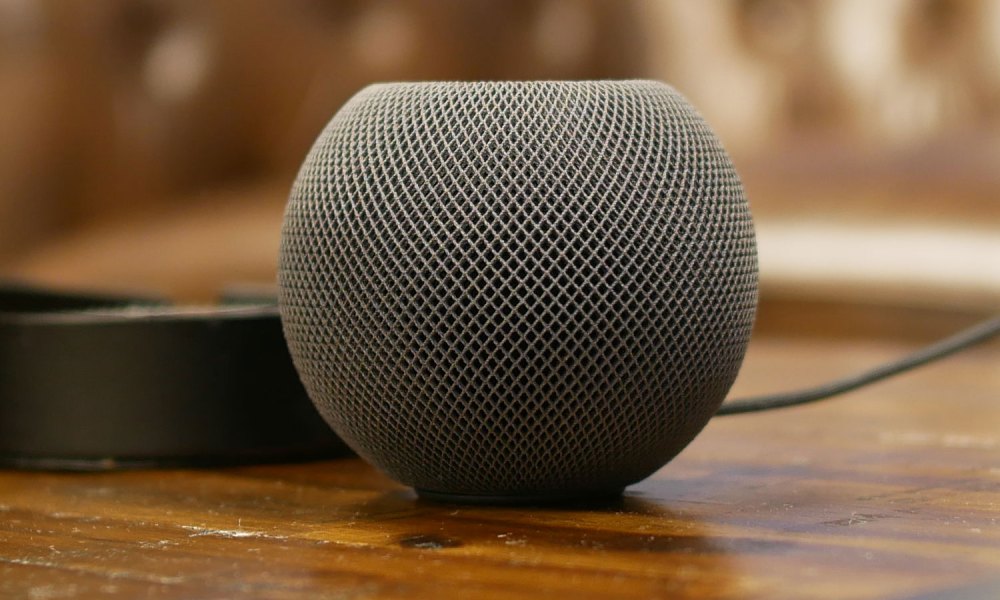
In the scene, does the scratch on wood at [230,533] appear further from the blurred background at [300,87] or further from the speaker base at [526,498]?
the blurred background at [300,87]

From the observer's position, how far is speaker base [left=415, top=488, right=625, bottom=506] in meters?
0.53

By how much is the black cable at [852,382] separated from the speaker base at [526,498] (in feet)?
0.32

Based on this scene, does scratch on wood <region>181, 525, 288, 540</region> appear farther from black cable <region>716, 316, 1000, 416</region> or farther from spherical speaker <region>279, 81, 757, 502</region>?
black cable <region>716, 316, 1000, 416</region>

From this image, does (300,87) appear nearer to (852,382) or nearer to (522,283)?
(852,382)

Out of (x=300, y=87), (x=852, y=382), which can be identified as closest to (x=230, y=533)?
(x=852, y=382)

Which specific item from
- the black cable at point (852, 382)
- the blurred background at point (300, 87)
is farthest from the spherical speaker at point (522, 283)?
the blurred background at point (300, 87)

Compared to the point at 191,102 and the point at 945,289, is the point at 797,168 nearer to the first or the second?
the point at 945,289

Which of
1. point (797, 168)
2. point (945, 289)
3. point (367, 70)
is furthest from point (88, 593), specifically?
point (367, 70)

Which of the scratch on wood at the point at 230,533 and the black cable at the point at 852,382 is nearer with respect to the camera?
the scratch on wood at the point at 230,533

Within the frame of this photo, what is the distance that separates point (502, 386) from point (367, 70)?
160 centimetres

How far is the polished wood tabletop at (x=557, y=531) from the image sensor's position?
0.40 m

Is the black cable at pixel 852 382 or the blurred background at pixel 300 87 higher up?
the blurred background at pixel 300 87

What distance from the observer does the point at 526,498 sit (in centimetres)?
53

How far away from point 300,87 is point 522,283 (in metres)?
1.62
